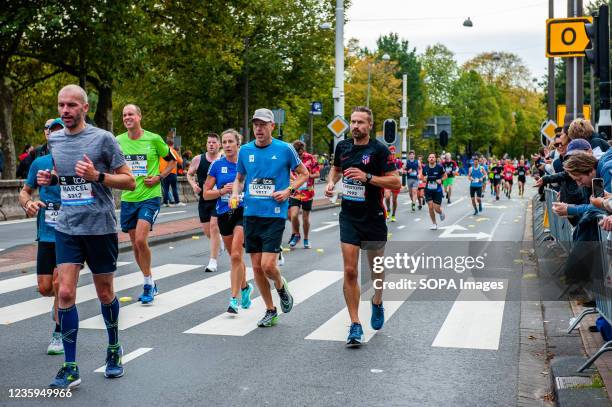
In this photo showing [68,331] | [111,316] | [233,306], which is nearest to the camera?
[68,331]

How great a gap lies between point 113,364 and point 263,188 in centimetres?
241

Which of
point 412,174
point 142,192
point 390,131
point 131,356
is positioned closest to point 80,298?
point 142,192

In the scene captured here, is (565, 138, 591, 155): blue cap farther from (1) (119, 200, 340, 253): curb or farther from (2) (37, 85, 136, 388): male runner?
(1) (119, 200, 340, 253): curb

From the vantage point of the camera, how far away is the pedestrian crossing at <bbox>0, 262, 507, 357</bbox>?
751 cm

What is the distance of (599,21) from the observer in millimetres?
9500

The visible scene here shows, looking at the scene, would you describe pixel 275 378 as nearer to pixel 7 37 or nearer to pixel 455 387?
pixel 455 387

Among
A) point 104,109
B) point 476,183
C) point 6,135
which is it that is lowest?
point 476,183

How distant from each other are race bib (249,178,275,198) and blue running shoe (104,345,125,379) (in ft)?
7.39

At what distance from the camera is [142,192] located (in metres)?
8.98

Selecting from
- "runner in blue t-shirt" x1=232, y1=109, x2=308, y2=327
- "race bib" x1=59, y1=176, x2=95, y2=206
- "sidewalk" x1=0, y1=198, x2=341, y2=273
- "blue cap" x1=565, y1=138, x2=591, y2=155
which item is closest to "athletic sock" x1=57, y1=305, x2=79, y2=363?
"race bib" x1=59, y1=176, x2=95, y2=206

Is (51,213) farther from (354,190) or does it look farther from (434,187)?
(434,187)

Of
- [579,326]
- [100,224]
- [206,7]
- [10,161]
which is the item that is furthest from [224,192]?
[206,7]

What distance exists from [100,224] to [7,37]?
20533 mm

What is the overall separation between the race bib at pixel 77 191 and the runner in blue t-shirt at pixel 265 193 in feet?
7.34
